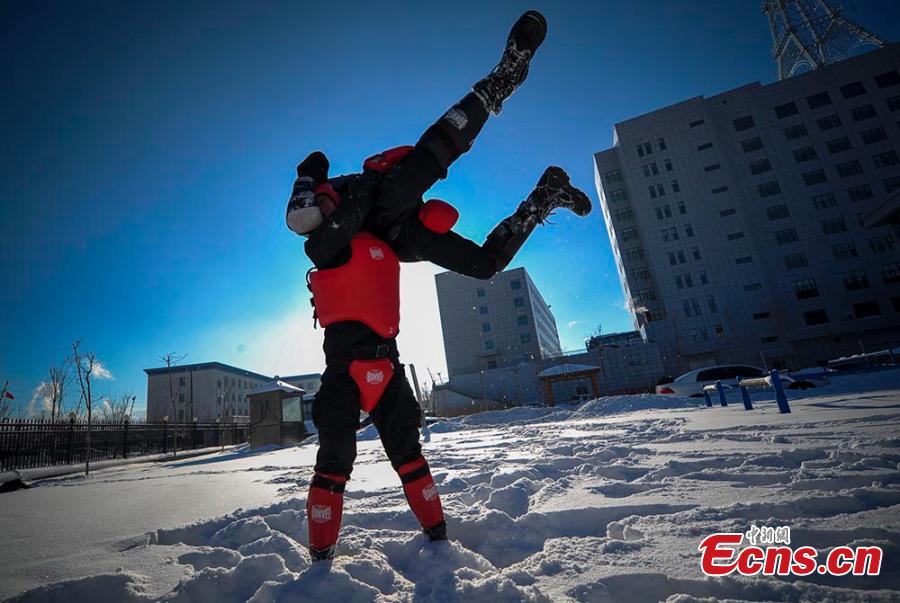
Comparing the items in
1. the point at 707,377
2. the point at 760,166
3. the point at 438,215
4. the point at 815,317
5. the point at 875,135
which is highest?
the point at 875,135

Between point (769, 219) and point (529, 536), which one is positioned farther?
point (769, 219)

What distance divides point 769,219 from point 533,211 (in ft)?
145

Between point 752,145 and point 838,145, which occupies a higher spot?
point 752,145

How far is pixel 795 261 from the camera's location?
32.7 meters

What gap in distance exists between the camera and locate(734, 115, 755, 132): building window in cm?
3612

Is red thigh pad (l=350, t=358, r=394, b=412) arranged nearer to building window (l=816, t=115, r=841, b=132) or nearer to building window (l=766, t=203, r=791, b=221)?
building window (l=766, t=203, r=791, b=221)

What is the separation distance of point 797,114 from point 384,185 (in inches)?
2005

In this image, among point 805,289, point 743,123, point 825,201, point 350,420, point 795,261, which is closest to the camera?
point 350,420

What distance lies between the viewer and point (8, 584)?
1.29 metres

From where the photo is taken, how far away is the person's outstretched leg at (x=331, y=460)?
128cm

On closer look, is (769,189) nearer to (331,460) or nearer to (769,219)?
(769,219)

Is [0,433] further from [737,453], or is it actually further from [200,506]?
[737,453]

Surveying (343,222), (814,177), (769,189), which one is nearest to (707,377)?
(343,222)

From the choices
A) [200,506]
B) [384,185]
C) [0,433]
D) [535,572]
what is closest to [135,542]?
[200,506]
